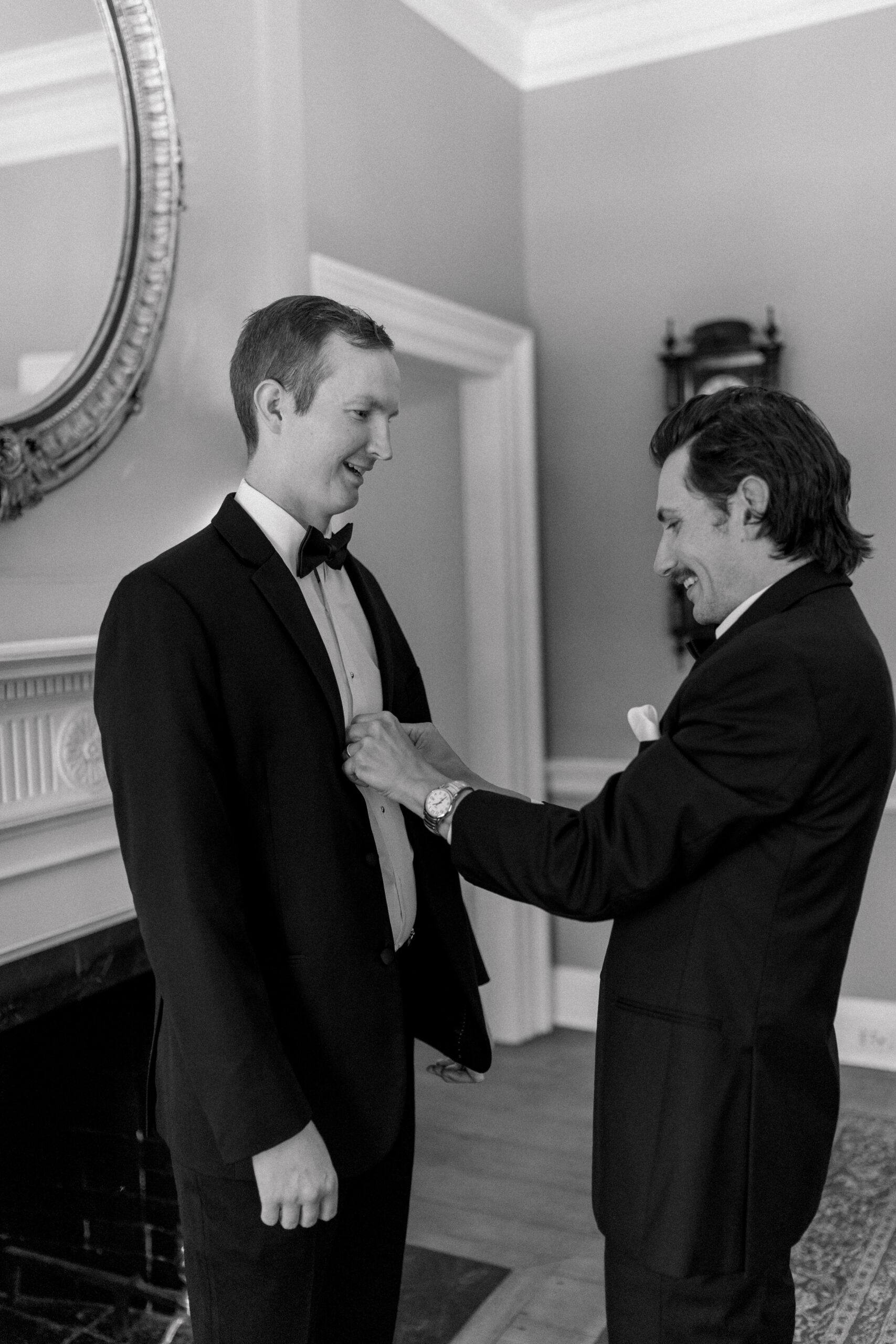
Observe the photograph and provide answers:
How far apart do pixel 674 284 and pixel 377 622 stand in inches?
103

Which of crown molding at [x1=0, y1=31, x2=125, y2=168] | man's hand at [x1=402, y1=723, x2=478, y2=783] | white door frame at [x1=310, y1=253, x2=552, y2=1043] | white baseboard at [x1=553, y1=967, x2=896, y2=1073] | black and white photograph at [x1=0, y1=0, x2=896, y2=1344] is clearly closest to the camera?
black and white photograph at [x1=0, y1=0, x2=896, y2=1344]

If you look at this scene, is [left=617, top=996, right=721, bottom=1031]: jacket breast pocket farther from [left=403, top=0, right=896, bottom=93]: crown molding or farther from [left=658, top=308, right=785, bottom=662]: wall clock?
[left=403, top=0, right=896, bottom=93]: crown molding

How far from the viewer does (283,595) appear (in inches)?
59.1

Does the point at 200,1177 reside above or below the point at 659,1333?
above

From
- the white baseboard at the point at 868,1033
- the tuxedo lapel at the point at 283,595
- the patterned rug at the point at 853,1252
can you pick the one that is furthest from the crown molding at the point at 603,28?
the patterned rug at the point at 853,1252

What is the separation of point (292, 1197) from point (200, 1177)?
0.59 feet

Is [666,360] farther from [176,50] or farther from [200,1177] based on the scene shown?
[200,1177]

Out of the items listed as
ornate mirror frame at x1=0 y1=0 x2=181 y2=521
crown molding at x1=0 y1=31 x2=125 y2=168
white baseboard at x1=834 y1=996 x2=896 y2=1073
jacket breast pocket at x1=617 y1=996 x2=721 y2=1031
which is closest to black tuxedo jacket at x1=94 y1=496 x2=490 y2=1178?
jacket breast pocket at x1=617 y1=996 x2=721 y2=1031

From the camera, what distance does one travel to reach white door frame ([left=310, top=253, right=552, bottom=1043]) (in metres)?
3.92

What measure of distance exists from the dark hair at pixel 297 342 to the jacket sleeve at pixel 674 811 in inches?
22.3

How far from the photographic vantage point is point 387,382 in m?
1.57

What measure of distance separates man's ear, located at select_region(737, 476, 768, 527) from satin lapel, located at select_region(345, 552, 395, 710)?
0.53 m

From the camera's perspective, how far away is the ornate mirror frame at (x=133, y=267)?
2.27 m

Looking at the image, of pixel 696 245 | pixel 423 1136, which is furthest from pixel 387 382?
pixel 696 245
